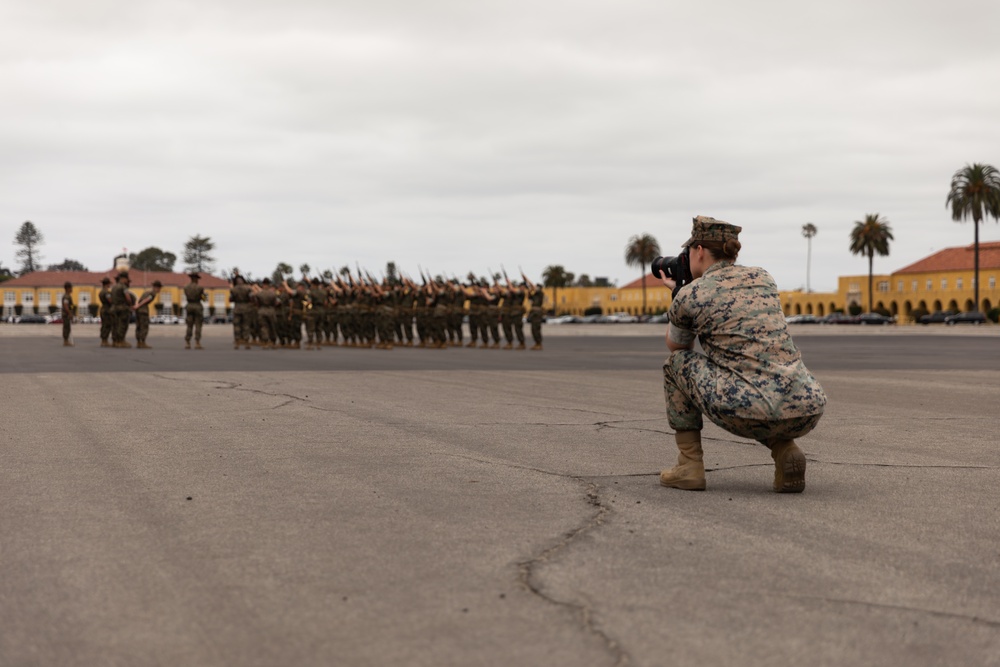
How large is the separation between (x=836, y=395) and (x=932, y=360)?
1174 cm

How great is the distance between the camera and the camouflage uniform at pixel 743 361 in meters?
5.82

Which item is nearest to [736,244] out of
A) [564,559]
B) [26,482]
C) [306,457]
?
[564,559]

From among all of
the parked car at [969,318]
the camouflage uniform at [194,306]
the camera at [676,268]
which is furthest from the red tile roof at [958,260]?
the camera at [676,268]

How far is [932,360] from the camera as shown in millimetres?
23906

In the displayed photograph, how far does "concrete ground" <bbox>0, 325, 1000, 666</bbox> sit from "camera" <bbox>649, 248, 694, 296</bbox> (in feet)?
4.17

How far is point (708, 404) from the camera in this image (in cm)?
590

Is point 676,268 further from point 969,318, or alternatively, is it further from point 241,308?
point 969,318

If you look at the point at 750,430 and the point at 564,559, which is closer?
the point at 564,559

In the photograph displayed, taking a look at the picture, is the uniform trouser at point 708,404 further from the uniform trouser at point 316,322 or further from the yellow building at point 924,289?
the yellow building at point 924,289

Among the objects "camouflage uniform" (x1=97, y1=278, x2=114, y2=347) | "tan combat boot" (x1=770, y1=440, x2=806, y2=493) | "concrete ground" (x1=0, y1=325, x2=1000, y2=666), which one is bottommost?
"concrete ground" (x1=0, y1=325, x2=1000, y2=666)

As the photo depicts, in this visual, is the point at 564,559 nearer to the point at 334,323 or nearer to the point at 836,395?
the point at 836,395

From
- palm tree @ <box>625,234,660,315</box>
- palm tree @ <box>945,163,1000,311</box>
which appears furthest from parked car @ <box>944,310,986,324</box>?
palm tree @ <box>625,234,660,315</box>

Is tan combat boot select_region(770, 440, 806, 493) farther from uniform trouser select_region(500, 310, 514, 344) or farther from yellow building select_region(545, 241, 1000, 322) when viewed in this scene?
yellow building select_region(545, 241, 1000, 322)

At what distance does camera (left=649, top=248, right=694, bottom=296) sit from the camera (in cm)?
638
